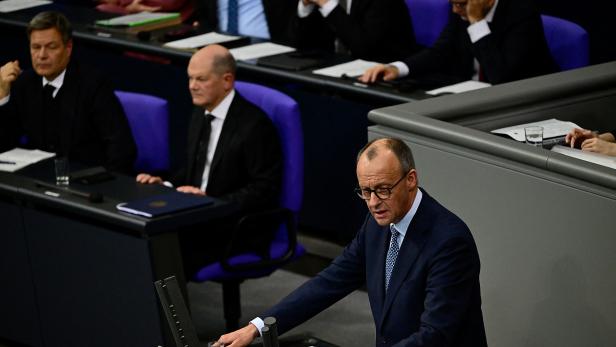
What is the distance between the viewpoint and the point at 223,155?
5.59 metres

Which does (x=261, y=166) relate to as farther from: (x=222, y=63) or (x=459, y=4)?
(x=459, y=4)

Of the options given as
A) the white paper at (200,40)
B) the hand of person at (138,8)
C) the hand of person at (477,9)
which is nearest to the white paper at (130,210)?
the hand of person at (477,9)

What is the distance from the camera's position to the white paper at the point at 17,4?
27.6 ft

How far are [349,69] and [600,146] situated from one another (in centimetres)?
217

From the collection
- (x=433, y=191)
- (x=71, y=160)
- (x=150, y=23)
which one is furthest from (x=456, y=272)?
(x=150, y=23)

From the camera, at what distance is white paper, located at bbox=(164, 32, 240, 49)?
7180 millimetres

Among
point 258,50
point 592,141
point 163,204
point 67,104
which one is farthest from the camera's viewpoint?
point 258,50

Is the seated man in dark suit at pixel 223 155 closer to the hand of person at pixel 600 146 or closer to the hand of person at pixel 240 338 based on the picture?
the hand of person at pixel 600 146

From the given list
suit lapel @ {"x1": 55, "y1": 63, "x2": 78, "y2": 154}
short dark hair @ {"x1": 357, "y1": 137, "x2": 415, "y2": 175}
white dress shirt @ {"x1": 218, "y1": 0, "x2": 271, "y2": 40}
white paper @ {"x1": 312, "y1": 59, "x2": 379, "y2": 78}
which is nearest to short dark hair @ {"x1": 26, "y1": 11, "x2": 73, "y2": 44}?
suit lapel @ {"x1": 55, "y1": 63, "x2": 78, "y2": 154}

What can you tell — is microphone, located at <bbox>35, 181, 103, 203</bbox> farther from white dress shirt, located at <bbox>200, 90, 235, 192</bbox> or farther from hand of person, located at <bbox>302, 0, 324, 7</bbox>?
hand of person, located at <bbox>302, 0, 324, 7</bbox>

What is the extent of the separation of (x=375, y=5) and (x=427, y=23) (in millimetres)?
309

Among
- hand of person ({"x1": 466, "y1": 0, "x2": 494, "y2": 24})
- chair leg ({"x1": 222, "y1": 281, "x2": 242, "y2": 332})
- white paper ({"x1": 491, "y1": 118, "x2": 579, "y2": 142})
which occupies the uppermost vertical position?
hand of person ({"x1": 466, "y1": 0, "x2": 494, "y2": 24})

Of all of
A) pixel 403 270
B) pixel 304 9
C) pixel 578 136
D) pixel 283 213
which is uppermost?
pixel 304 9

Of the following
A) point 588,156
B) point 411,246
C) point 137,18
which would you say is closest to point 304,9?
point 137,18
